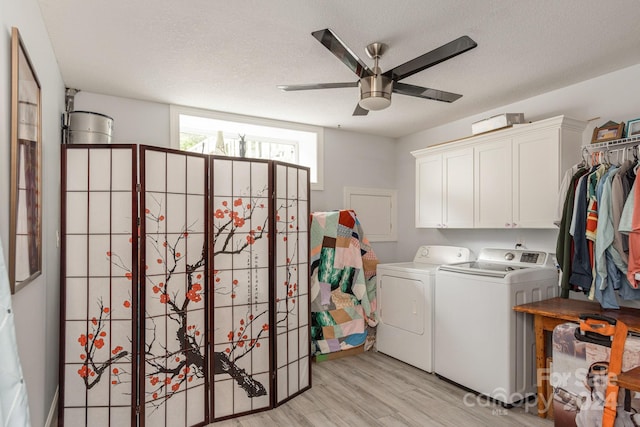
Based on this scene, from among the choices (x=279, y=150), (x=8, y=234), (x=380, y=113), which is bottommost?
(x=8, y=234)

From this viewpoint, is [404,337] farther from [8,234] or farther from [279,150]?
[8,234]

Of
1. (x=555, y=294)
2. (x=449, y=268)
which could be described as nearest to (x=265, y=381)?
(x=449, y=268)

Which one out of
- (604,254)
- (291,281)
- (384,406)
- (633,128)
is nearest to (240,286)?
(291,281)

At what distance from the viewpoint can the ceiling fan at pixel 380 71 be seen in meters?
1.80

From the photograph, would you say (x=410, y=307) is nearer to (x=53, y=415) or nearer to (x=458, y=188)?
(x=458, y=188)

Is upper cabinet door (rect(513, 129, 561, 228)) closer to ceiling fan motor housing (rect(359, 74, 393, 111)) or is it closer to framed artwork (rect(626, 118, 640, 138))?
framed artwork (rect(626, 118, 640, 138))

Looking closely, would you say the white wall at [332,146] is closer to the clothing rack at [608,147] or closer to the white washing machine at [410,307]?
the white washing machine at [410,307]

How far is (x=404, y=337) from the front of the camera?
3.57 m

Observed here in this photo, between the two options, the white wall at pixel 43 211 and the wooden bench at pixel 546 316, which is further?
the wooden bench at pixel 546 316

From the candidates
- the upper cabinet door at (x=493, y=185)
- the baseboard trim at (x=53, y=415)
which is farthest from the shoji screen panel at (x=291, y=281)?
the upper cabinet door at (x=493, y=185)

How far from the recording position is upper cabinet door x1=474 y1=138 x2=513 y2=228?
3.17m

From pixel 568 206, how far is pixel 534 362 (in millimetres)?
1206

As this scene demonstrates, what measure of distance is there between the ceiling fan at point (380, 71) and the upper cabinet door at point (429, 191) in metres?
1.56

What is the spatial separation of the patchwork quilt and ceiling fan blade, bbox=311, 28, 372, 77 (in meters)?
1.85
